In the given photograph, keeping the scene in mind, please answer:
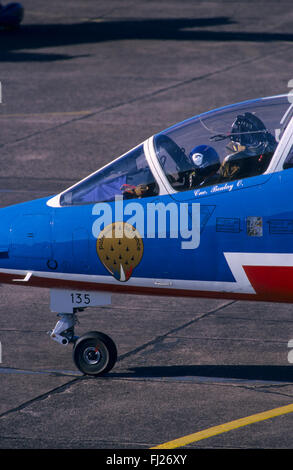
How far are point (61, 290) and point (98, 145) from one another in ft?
41.7

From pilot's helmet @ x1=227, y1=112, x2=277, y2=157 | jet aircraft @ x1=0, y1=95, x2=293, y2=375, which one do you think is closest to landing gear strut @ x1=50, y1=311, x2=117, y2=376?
jet aircraft @ x1=0, y1=95, x2=293, y2=375

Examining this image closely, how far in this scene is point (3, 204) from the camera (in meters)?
18.9

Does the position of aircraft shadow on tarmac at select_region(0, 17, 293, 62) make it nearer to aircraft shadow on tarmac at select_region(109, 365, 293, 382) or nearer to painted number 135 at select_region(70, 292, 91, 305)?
painted number 135 at select_region(70, 292, 91, 305)

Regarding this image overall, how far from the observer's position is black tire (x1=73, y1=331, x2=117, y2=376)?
37.0 feet

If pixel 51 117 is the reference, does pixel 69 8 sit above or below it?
above

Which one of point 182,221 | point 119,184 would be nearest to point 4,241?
point 119,184

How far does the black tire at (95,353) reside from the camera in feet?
37.0

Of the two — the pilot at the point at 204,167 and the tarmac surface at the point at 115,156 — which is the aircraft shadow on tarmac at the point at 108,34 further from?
the pilot at the point at 204,167

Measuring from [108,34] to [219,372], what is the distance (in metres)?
29.0

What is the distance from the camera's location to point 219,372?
11.4 meters

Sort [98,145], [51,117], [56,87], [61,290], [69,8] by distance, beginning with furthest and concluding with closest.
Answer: [69,8] < [56,87] < [51,117] < [98,145] < [61,290]
